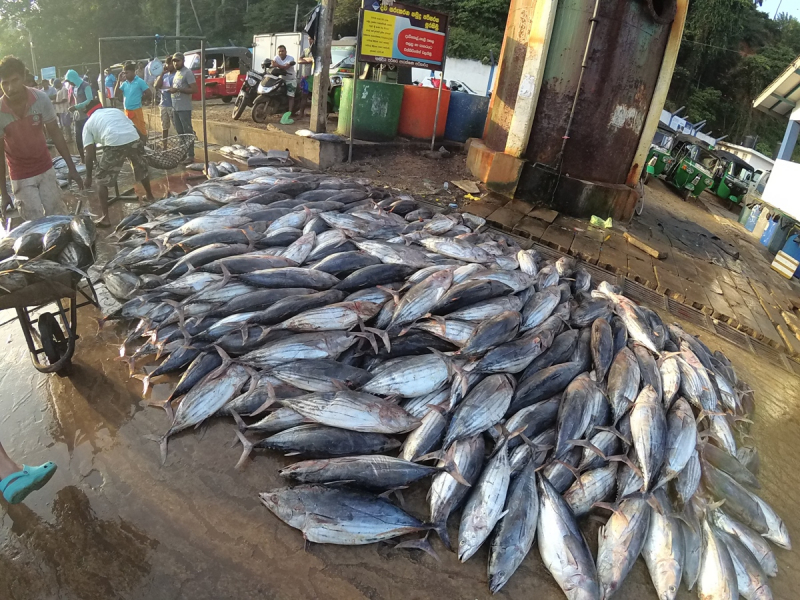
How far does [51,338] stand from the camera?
3373 mm

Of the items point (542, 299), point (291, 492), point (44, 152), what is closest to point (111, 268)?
point (44, 152)

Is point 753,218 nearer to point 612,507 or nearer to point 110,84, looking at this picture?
point 612,507

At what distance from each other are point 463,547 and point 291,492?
1.02 m

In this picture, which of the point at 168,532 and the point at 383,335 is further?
the point at 383,335

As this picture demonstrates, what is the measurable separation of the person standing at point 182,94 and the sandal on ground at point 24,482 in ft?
24.8

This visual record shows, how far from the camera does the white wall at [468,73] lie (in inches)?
1087

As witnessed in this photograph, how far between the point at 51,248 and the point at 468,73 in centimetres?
→ 2925

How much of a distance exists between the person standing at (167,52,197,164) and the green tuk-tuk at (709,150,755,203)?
16.9 meters

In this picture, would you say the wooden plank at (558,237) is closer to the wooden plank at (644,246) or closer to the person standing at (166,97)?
the wooden plank at (644,246)

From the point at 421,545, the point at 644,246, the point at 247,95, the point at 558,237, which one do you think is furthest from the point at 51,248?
the point at 247,95

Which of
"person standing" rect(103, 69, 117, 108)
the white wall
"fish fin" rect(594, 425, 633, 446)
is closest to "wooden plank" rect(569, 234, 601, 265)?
"fish fin" rect(594, 425, 633, 446)

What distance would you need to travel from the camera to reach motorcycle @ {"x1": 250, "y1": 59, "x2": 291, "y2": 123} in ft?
36.3

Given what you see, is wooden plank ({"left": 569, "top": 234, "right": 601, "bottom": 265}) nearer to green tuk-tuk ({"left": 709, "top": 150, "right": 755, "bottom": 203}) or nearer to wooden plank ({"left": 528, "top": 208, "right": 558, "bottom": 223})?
wooden plank ({"left": 528, "top": 208, "right": 558, "bottom": 223})

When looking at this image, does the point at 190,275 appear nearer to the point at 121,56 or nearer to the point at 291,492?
the point at 291,492
